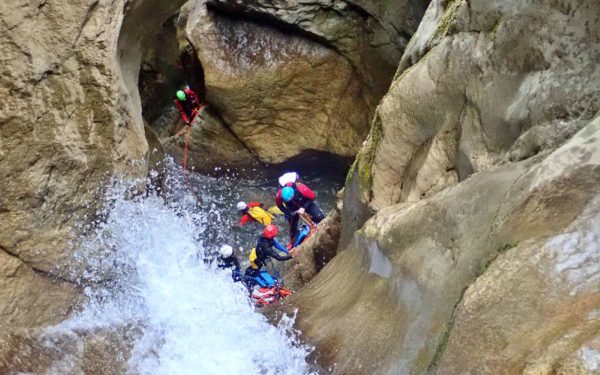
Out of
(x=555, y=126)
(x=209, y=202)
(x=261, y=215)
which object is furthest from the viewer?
(x=209, y=202)

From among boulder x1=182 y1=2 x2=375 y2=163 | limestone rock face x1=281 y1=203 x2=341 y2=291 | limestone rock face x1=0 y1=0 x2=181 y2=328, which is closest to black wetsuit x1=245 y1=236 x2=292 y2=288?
limestone rock face x1=281 y1=203 x2=341 y2=291

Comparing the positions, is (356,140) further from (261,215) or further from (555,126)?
(555,126)

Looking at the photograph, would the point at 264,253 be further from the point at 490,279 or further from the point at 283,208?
the point at 490,279

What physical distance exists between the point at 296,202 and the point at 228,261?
1960mm

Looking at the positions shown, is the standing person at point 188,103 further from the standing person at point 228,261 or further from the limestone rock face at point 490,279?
the limestone rock face at point 490,279

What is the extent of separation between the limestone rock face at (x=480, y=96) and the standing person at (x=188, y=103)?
24.6 ft

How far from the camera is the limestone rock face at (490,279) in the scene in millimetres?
2434

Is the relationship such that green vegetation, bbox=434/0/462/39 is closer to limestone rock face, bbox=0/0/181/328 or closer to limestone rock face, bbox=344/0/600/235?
limestone rock face, bbox=344/0/600/235

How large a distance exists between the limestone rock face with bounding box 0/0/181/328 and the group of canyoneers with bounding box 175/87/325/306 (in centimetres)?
288

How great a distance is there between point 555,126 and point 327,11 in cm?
841

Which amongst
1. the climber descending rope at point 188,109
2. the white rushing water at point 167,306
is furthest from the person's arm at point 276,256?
the climber descending rope at point 188,109

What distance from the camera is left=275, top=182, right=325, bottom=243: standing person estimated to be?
963 centimetres

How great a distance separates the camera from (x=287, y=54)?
1166 cm

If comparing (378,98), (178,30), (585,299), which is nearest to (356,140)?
(378,98)
